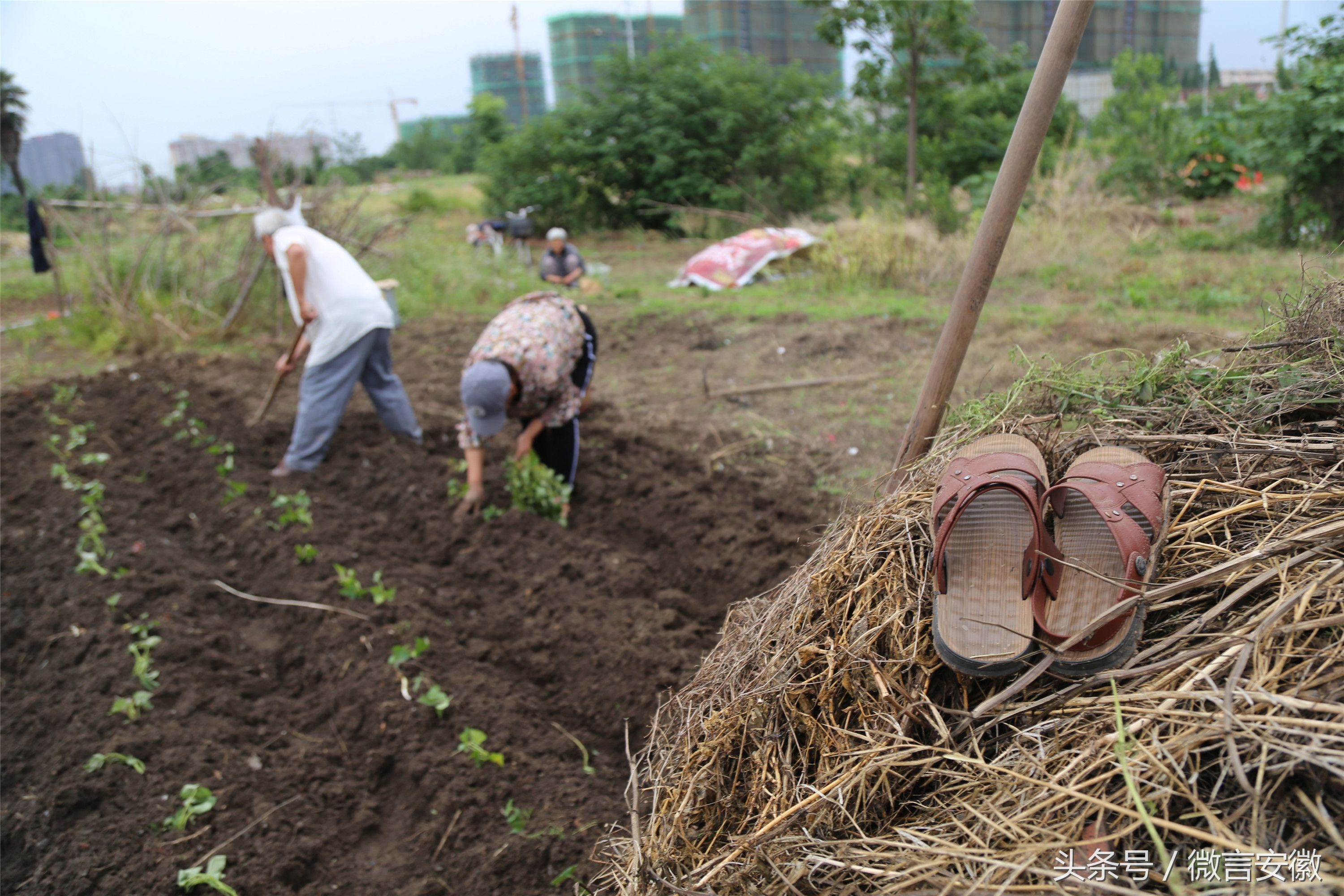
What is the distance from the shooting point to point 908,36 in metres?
11.9

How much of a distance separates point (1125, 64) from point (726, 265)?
7474 millimetres

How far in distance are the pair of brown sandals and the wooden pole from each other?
0.54m

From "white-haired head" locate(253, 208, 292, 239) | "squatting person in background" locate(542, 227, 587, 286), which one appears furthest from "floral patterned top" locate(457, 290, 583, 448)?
"squatting person in background" locate(542, 227, 587, 286)

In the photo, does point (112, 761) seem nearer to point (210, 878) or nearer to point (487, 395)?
point (210, 878)

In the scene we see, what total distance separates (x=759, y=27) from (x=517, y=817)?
996 inches

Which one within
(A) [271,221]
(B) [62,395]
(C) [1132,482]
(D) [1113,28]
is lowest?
(B) [62,395]

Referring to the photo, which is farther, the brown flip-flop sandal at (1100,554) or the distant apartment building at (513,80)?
the distant apartment building at (513,80)

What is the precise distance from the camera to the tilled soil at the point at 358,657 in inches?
101

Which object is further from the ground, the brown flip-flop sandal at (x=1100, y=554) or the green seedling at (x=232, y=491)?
the brown flip-flop sandal at (x=1100, y=554)

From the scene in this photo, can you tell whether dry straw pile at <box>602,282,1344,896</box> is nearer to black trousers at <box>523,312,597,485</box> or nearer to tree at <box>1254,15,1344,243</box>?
black trousers at <box>523,312,597,485</box>

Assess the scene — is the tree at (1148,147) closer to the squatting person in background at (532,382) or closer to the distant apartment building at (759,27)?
the squatting person in background at (532,382)

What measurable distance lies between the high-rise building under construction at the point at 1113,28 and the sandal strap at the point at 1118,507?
63.4 feet

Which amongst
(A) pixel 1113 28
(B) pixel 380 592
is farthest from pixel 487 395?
(A) pixel 1113 28

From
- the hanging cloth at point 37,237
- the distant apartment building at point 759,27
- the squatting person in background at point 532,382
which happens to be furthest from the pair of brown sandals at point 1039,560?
the distant apartment building at point 759,27
